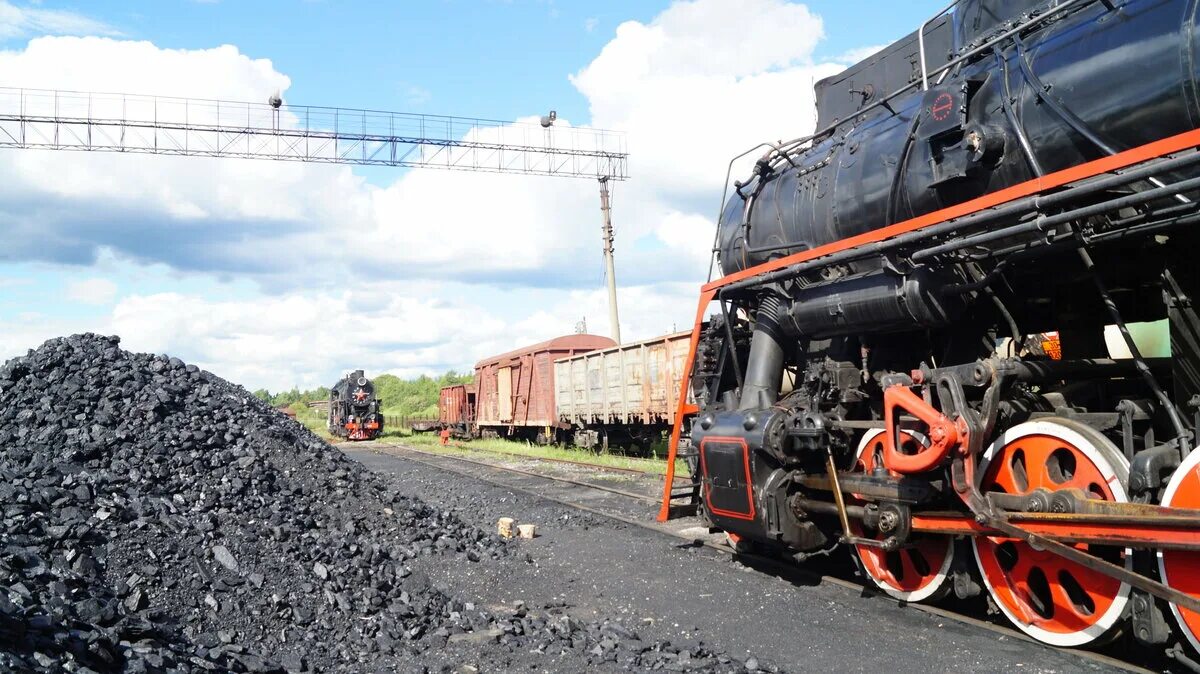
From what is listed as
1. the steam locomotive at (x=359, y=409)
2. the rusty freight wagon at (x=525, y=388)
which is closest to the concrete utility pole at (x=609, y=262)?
the rusty freight wagon at (x=525, y=388)

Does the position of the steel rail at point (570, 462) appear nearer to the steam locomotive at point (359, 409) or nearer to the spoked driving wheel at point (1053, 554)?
the spoked driving wheel at point (1053, 554)

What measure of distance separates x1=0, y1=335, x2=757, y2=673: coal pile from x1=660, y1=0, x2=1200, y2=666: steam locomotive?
1.58 meters

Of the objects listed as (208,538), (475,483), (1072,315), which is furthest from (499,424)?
(1072,315)

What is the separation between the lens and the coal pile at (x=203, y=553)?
4.17 m

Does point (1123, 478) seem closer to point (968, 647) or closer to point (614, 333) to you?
point (968, 647)

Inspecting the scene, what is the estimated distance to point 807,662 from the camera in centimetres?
446

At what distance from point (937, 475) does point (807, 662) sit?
142 cm

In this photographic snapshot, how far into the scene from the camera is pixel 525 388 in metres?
24.6

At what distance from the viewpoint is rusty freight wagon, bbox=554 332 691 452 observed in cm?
1608

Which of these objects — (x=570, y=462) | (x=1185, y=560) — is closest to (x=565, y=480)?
(x=570, y=462)

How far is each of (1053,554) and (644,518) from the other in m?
5.19

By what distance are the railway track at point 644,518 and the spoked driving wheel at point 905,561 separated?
113 mm

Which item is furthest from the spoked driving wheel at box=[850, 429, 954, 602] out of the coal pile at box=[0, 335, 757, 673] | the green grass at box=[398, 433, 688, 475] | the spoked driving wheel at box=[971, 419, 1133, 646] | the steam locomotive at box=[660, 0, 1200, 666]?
the green grass at box=[398, 433, 688, 475]

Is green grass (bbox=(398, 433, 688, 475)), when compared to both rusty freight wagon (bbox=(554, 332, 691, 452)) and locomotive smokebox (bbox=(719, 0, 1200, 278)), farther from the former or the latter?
locomotive smokebox (bbox=(719, 0, 1200, 278))
